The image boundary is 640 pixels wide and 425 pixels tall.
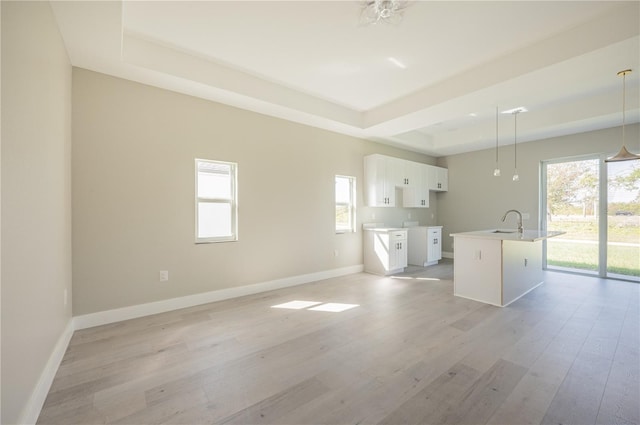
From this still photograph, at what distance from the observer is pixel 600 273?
497 cm

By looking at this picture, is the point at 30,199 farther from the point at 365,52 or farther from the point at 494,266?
the point at 494,266

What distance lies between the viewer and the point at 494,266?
3.57 m

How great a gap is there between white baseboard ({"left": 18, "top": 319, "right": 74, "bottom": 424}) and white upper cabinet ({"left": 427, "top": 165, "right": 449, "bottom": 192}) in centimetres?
697

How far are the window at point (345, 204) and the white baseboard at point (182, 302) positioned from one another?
3.41 feet

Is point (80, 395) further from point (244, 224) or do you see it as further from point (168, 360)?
point (244, 224)

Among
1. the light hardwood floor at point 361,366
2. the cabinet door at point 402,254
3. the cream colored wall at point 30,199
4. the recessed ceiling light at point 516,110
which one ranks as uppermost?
the recessed ceiling light at point 516,110

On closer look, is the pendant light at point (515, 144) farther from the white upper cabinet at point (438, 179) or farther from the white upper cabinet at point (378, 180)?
the white upper cabinet at point (378, 180)

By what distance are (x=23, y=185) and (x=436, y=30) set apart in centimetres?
356

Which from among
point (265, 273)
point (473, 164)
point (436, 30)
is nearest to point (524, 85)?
point (436, 30)

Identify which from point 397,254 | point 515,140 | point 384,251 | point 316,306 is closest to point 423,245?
point 397,254

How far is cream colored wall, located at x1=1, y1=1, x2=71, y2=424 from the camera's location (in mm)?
1374

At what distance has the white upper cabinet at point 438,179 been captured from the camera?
6868mm

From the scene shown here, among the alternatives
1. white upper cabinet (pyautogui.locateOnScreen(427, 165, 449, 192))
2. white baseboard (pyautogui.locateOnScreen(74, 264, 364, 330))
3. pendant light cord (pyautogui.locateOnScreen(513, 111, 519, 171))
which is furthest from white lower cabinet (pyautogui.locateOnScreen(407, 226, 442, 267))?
white baseboard (pyautogui.locateOnScreen(74, 264, 364, 330))

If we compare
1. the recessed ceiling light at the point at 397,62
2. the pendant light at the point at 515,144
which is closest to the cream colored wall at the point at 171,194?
the recessed ceiling light at the point at 397,62
